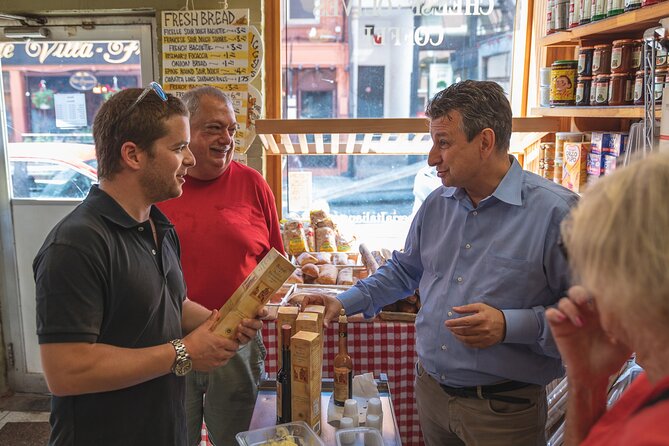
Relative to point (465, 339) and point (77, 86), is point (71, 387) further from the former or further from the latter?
point (77, 86)

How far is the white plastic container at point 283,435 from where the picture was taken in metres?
1.49

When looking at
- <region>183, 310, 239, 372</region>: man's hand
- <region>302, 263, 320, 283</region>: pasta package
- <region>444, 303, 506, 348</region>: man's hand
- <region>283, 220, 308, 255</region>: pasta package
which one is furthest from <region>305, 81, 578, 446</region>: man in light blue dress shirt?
<region>283, 220, 308, 255</region>: pasta package

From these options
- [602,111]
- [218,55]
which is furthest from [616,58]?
[218,55]

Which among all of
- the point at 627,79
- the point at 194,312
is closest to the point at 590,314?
the point at 194,312

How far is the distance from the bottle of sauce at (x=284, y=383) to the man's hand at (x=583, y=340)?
83 cm

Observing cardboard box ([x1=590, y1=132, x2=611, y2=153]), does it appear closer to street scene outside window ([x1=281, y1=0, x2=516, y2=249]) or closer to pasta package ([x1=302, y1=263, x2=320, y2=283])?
street scene outside window ([x1=281, y1=0, x2=516, y2=249])

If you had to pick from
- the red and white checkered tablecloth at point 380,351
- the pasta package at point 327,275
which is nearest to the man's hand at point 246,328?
the red and white checkered tablecloth at point 380,351

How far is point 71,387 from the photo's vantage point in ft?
4.46

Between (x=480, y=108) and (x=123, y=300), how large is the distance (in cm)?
127

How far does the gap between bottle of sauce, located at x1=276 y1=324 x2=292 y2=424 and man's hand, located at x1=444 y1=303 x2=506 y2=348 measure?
491 mm

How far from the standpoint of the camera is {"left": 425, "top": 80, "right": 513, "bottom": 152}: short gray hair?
1829mm

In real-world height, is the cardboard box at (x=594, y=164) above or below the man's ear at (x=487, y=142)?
below

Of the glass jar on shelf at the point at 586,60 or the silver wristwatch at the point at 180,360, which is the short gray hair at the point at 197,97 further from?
the glass jar on shelf at the point at 586,60

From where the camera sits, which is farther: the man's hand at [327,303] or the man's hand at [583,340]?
the man's hand at [327,303]
